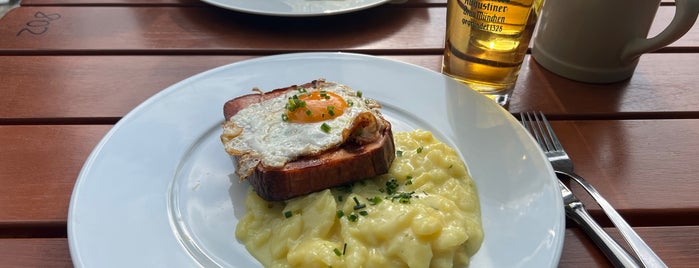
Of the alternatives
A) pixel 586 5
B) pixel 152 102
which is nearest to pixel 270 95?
pixel 152 102

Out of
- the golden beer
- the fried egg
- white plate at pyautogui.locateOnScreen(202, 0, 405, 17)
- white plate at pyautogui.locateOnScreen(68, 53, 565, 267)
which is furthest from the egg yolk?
white plate at pyautogui.locateOnScreen(202, 0, 405, 17)

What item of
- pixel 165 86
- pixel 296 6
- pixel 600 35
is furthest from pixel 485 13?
pixel 165 86

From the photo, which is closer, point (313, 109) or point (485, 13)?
point (313, 109)

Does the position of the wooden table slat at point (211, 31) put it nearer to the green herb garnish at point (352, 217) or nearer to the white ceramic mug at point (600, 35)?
the white ceramic mug at point (600, 35)

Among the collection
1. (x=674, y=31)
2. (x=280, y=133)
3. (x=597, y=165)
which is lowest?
(x=597, y=165)

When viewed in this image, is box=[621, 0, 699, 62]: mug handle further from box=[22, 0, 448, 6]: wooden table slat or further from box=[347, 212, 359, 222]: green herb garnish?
box=[347, 212, 359, 222]: green herb garnish

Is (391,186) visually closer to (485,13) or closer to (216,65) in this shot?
(485,13)

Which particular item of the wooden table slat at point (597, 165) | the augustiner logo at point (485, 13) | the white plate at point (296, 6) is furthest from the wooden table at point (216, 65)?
the augustiner logo at point (485, 13)

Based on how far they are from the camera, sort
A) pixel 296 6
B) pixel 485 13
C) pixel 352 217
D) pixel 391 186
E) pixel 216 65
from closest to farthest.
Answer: pixel 352 217 < pixel 391 186 < pixel 485 13 < pixel 216 65 < pixel 296 6
